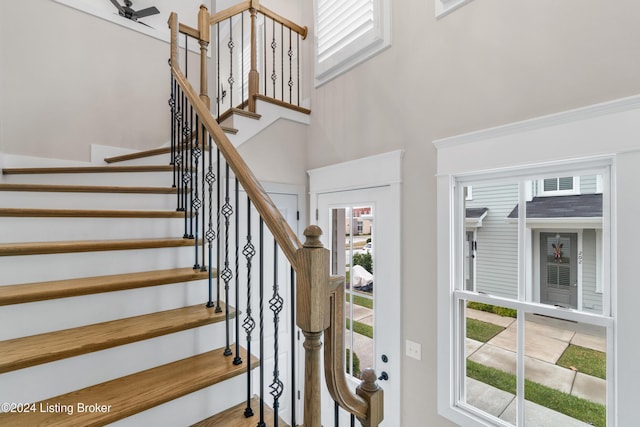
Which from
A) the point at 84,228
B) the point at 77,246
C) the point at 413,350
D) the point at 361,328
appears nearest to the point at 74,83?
the point at 84,228

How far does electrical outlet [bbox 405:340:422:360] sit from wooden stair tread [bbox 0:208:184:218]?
5.62 feet

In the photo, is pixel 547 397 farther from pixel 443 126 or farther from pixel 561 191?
pixel 443 126

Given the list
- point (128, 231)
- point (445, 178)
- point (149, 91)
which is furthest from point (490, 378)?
point (149, 91)

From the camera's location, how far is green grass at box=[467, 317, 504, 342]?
164 centimetres

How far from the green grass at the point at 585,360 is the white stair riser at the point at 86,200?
2424 millimetres

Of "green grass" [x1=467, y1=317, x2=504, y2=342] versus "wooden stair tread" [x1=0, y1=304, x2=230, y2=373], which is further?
"green grass" [x1=467, y1=317, x2=504, y2=342]

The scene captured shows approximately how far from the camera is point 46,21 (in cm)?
277

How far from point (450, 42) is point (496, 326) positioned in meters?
1.67

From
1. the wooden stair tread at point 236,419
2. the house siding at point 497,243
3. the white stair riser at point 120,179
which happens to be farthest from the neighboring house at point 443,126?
the wooden stair tread at point 236,419

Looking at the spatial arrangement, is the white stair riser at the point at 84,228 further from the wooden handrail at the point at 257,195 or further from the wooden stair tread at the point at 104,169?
the wooden handrail at the point at 257,195

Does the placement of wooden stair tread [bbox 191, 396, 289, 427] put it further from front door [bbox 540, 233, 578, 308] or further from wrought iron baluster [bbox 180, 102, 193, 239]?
front door [bbox 540, 233, 578, 308]

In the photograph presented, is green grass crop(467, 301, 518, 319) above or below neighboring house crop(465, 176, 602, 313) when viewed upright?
below

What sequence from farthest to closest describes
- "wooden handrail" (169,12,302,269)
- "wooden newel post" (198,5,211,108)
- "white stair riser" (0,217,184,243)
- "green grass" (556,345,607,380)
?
"wooden newel post" (198,5,211,108), "white stair riser" (0,217,184,243), "green grass" (556,345,607,380), "wooden handrail" (169,12,302,269)

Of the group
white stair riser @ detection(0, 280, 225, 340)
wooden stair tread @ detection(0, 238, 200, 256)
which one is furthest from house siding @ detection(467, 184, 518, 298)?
wooden stair tread @ detection(0, 238, 200, 256)
